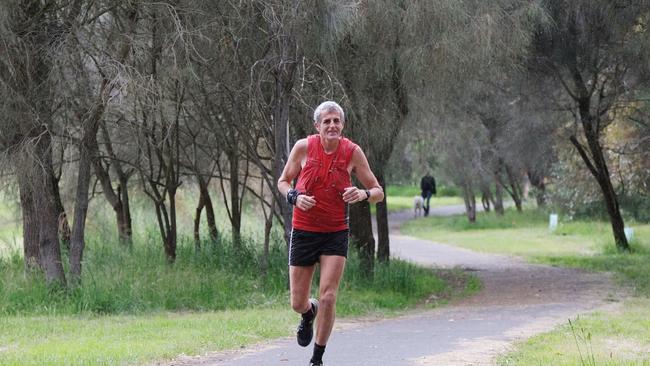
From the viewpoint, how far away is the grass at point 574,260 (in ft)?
26.6

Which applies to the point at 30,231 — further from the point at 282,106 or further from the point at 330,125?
the point at 330,125

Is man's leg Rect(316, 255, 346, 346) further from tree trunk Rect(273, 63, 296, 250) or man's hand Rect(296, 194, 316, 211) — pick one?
tree trunk Rect(273, 63, 296, 250)

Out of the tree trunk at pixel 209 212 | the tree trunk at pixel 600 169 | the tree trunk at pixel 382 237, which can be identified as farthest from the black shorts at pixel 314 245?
the tree trunk at pixel 600 169

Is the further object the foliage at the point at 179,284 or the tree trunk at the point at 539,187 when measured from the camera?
the tree trunk at the point at 539,187

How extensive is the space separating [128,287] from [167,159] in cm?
432

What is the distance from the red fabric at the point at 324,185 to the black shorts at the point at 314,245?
0.05 meters

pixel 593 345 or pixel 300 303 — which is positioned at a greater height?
pixel 300 303

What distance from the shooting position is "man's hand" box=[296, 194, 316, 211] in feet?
21.3

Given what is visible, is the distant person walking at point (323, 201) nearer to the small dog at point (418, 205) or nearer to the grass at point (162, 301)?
the grass at point (162, 301)

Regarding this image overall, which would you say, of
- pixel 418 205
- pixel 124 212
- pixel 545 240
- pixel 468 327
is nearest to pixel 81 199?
pixel 124 212

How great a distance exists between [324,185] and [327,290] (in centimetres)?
79

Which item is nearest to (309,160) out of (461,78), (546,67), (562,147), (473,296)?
(461,78)

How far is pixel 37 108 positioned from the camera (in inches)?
500

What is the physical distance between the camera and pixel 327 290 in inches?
268
